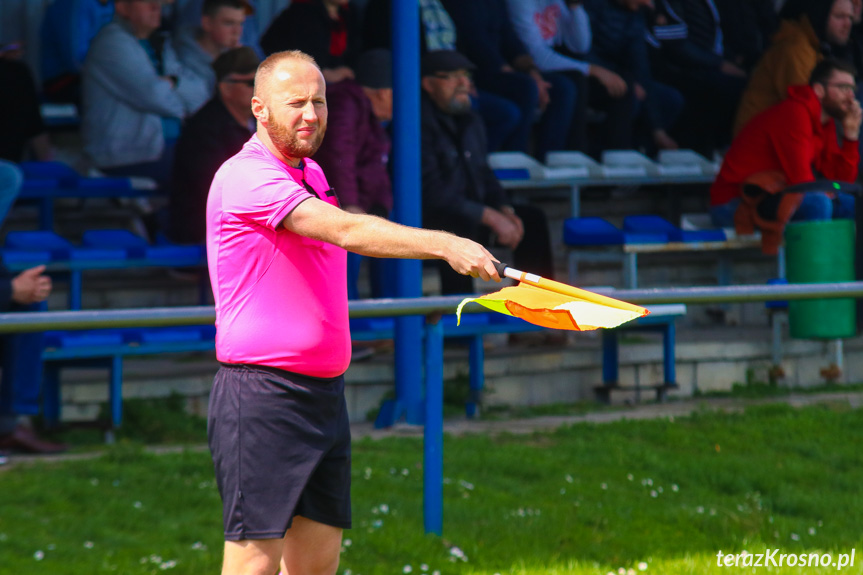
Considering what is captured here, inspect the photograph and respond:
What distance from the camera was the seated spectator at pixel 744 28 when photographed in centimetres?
1206

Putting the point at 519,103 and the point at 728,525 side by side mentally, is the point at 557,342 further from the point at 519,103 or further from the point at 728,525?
the point at 728,525

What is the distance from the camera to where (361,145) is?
755cm

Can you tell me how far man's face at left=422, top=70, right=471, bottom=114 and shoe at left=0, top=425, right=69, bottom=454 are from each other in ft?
11.0

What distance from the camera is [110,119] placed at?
25.5 feet

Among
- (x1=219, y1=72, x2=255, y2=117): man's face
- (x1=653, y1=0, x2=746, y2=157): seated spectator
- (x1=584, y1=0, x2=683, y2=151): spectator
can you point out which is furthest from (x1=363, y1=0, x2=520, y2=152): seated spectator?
(x1=653, y1=0, x2=746, y2=157): seated spectator

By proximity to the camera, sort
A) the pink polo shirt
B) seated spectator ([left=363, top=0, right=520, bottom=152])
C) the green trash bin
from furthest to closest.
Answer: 1. seated spectator ([left=363, top=0, right=520, bottom=152])
2. the green trash bin
3. the pink polo shirt

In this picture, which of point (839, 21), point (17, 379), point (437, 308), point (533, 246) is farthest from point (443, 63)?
point (839, 21)

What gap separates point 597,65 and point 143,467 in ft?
21.5

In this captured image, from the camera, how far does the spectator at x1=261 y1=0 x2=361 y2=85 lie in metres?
8.22

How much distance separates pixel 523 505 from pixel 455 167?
333 cm

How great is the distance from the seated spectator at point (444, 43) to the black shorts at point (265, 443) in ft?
20.4

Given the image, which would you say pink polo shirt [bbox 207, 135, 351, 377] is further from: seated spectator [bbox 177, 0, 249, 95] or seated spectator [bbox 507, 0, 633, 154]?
seated spectator [bbox 507, 0, 633, 154]

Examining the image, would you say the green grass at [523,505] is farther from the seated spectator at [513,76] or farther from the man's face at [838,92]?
→ the seated spectator at [513,76]

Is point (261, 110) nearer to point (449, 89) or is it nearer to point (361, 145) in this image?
point (361, 145)
